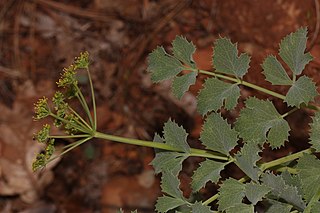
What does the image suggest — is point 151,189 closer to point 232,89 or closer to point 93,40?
point 93,40

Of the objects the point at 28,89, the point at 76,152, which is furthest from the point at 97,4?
the point at 76,152

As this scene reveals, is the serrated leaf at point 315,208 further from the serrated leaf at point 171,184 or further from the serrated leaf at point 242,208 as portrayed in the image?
the serrated leaf at point 171,184

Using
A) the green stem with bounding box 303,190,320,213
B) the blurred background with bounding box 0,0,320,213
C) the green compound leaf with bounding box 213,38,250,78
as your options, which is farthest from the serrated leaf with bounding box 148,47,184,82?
the blurred background with bounding box 0,0,320,213

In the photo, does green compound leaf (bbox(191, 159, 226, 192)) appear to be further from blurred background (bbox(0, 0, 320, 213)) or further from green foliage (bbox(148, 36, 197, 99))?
blurred background (bbox(0, 0, 320, 213))

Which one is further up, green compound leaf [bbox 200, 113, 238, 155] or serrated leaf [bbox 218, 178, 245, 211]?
green compound leaf [bbox 200, 113, 238, 155]

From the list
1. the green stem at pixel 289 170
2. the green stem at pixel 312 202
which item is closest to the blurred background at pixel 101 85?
the green stem at pixel 289 170

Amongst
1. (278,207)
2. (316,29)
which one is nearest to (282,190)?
(278,207)
